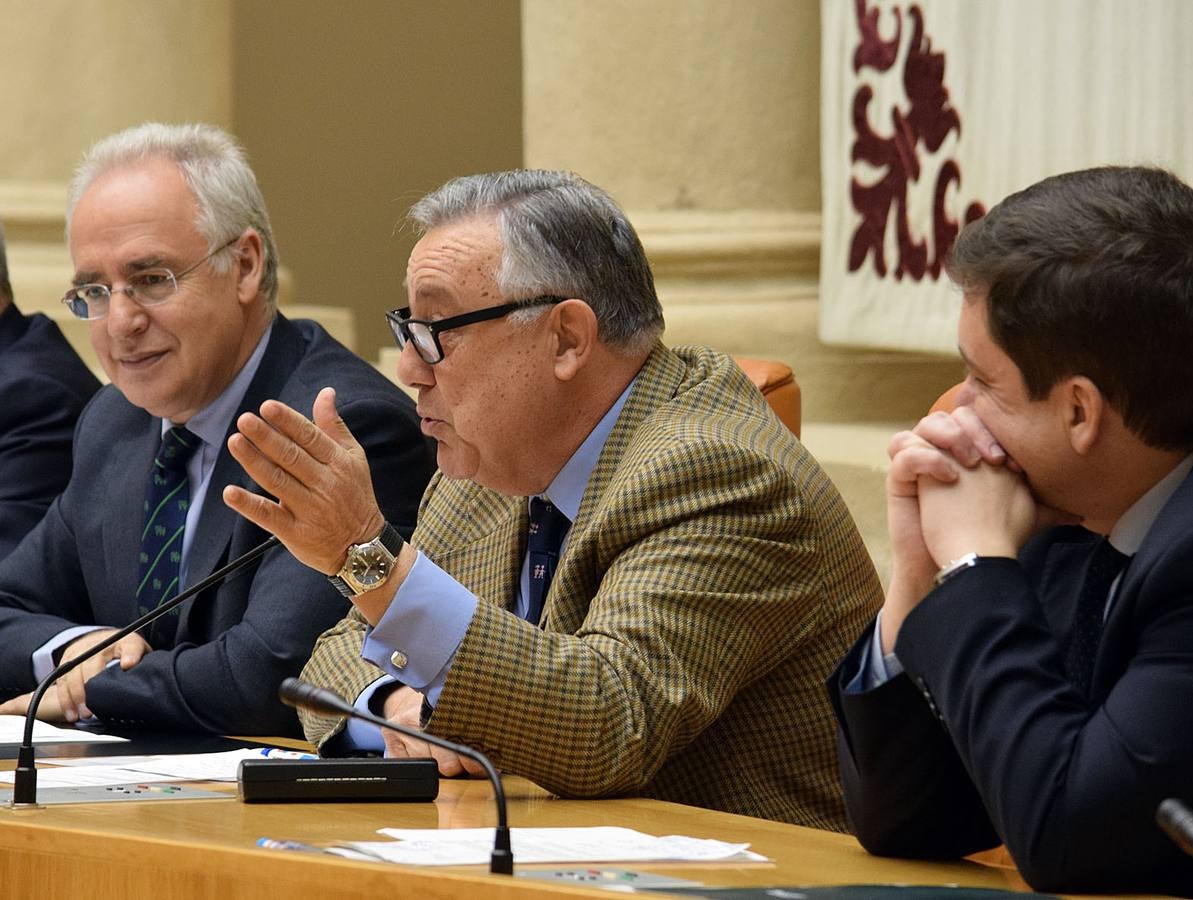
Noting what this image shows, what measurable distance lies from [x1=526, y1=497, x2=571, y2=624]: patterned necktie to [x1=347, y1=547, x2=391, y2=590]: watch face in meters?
0.47

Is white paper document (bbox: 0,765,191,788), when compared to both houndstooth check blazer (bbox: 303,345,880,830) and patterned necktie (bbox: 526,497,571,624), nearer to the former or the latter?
houndstooth check blazer (bbox: 303,345,880,830)

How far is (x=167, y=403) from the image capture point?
3.86 metres

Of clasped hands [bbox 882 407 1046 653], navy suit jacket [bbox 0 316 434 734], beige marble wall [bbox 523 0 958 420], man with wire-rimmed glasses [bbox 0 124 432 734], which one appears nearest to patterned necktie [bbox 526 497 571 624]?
navy suit jacket [bbox 0 316 434 734]

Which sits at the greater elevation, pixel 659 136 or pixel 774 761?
pixel 659 136

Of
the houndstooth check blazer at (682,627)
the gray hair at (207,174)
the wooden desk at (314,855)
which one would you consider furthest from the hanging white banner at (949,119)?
the wooden desk at (314,855)

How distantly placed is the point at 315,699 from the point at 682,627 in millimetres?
685

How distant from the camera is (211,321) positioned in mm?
3896

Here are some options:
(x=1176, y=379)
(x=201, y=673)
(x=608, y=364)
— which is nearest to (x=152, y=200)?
(x=201, y=673)

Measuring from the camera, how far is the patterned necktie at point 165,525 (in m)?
3.73

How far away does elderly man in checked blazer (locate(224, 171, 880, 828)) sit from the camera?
8.10ft

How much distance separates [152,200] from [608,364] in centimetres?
137

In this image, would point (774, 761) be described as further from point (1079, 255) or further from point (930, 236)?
point (930, 236)

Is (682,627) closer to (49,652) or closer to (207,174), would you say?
(49,652)

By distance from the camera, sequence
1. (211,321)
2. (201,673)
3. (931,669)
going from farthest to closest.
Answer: (211,321), (201,673), (931,669)
